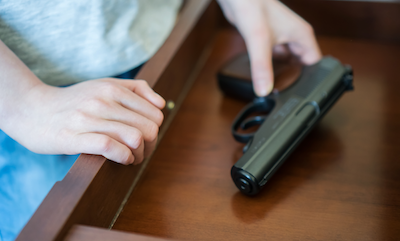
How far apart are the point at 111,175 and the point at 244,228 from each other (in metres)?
0.15

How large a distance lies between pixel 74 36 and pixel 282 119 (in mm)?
302

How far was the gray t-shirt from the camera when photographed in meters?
0.42

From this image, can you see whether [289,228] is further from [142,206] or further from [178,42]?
[178,42]

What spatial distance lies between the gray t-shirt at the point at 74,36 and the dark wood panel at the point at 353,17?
0.37 m

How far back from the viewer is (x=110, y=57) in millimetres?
474

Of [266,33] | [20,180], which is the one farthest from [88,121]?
[266,33]

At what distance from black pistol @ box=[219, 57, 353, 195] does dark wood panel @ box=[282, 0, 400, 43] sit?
21 centimetres

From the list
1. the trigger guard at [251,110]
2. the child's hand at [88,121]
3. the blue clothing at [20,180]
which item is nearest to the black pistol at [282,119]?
the trigger guard at [251,110]

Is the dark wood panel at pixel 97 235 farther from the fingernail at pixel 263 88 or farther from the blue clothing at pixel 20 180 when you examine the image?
the fingernail at pixel 263 88

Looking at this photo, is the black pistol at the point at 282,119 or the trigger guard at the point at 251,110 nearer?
the black pistol at the point at 282,119

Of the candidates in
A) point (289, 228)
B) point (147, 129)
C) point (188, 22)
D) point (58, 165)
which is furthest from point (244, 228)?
point (188, 22)

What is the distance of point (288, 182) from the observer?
1.37 ft

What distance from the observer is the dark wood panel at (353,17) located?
65 cm

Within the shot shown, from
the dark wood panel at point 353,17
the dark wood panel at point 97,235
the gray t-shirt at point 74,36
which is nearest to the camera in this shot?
the dark wood panel at point 97,235
